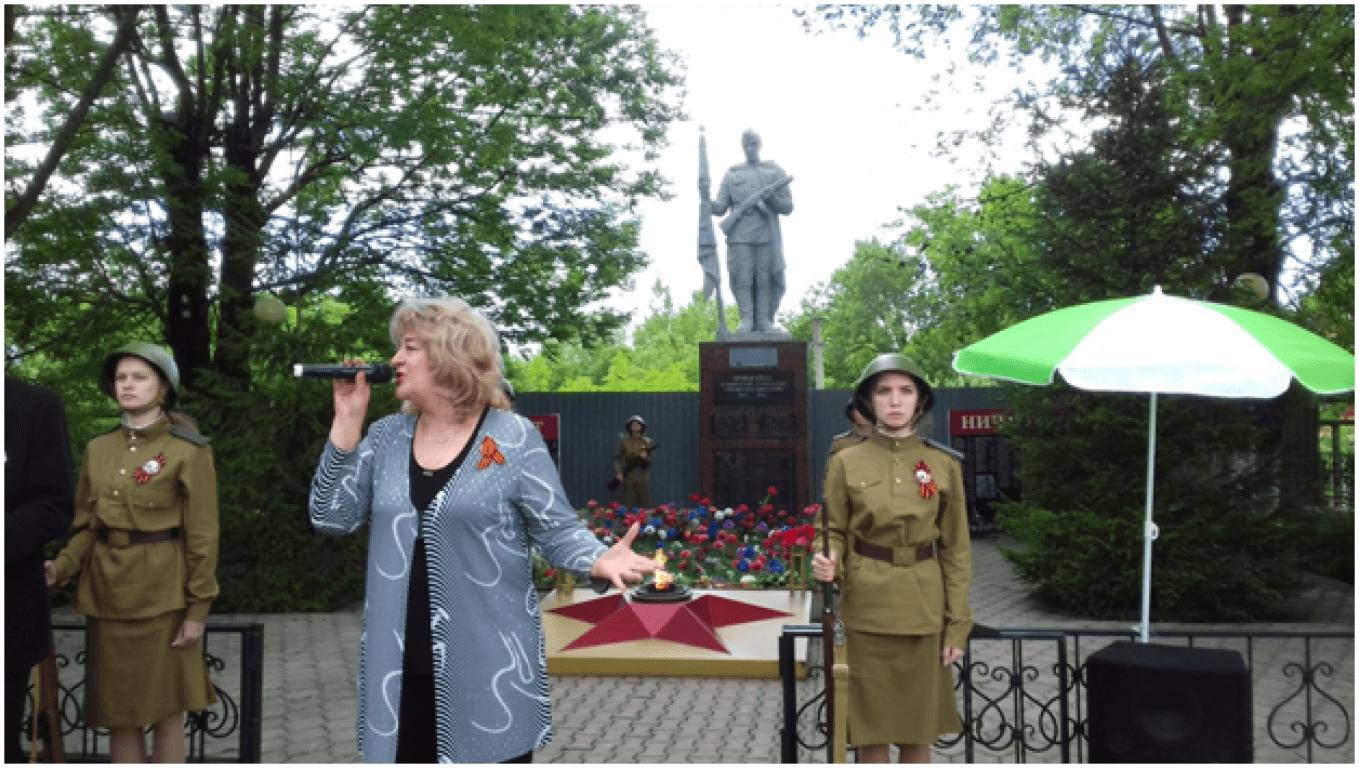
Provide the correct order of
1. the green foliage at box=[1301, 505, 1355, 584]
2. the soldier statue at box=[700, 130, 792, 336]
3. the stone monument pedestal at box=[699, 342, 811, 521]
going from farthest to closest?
the soldier statue at box=[700, 130, 792, 336] → the stone monument pedestal at box=[699, 342, 811, 521] → the green foliage at box=[1301, 505, 1355, 584]

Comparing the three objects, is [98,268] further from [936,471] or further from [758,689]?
[936,471]

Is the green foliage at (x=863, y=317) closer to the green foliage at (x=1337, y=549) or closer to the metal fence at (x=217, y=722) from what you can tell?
the green foliage at (x=1337, y=549)

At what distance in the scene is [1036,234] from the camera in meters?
9.89

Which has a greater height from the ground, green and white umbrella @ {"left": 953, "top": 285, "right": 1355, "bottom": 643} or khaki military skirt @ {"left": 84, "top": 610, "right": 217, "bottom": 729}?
green and white umbrella @ {"left": 953, "top": 285, "right": 1355, "bottom": 643}

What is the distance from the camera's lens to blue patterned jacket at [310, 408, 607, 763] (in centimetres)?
285

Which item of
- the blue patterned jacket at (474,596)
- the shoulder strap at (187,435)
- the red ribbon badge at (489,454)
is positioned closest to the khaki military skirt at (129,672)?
the shoulder strap at (187,435)

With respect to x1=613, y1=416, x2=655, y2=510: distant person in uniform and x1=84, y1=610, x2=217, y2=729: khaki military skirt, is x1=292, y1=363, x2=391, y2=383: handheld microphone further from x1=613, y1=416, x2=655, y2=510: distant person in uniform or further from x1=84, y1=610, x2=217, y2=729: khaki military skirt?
x1=613, y1=416, x2=655, y2=510: distant person in uniform

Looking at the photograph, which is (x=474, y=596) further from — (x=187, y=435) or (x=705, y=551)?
(x=705, y=551)

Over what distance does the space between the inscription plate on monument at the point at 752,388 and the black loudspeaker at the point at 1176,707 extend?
11.9 meters

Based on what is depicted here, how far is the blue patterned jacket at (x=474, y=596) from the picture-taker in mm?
2852

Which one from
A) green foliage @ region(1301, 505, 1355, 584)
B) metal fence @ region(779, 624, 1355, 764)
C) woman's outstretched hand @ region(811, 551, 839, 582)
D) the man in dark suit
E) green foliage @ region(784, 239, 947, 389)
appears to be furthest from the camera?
green foliage @ region(784, 239, 947, 389)

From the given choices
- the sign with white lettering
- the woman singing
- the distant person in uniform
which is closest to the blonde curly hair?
the woman singing

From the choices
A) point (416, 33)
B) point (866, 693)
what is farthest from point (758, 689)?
point (416, 33)

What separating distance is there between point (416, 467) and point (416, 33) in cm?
981
